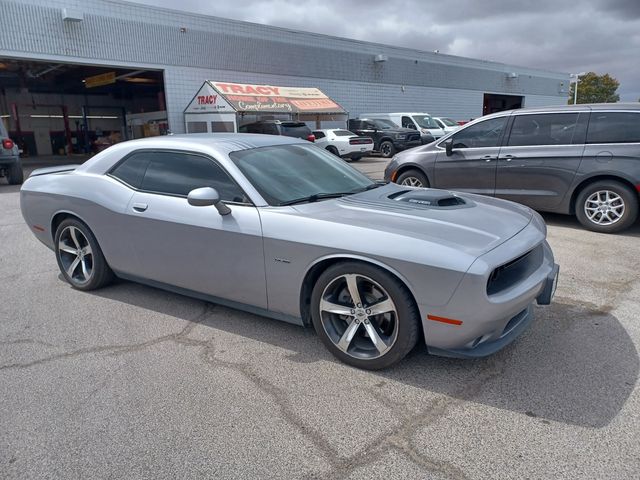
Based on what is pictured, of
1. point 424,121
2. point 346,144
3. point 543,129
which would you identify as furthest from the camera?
point 424,121

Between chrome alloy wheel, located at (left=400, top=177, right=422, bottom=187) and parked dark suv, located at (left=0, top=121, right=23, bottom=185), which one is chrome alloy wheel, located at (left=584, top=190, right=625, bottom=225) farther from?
parked dark suv, located at (left=0, top=121, right=23, bottom=185)

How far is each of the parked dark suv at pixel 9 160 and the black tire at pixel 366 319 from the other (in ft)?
41.3

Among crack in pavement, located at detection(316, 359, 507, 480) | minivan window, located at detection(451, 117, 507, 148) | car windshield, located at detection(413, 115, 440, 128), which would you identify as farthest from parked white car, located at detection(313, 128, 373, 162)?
crack in pavement, located at detection(316, 359, 507, 480)

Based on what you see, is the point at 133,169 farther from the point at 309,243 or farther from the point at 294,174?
the point at 309,243

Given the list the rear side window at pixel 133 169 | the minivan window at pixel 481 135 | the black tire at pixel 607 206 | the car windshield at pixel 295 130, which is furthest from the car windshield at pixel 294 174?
A: the car windshield at pixel 295 130

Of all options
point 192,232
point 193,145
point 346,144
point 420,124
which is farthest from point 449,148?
point 420,124

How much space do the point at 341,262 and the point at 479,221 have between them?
3.28 ft

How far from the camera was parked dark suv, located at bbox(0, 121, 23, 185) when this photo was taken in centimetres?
1251

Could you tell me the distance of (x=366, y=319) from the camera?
122 inches

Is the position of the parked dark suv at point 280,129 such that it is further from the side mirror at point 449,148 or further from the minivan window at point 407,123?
the side mirror at point 449,148

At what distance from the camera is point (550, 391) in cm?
292

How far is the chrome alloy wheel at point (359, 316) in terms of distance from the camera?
3051mm

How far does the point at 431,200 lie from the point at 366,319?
1116mm

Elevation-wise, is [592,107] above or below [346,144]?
above
